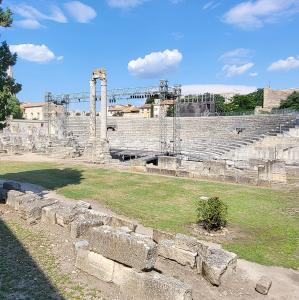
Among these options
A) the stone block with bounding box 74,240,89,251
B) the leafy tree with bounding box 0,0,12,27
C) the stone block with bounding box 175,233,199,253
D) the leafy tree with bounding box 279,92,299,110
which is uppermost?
the leafy tree with bounding box 279,92,299,110

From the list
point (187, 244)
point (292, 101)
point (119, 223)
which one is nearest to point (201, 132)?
point (119, 223)

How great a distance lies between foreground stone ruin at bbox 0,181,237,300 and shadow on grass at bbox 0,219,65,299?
845 mm

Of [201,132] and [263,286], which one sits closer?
[263,286]

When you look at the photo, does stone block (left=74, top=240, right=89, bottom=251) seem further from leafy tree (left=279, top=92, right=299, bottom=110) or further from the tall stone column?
leafy tree (left=279, top=92, right=299, bottom=110)

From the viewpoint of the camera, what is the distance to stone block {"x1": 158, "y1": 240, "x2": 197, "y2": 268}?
7410 mm

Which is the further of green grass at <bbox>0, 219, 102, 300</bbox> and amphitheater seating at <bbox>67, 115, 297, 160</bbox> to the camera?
amphitheater seating at <bbox>67, 115, 297, 160</bbox>

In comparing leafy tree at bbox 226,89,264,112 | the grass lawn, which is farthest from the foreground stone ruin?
leafy tree at bbox 226,89,264,112

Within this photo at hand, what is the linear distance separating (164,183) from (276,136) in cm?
1271

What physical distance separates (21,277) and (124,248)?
Result: 195 cm

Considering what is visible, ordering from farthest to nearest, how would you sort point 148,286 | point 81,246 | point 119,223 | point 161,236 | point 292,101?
point 292,101
point 119,223
point 161,236
point 81,246
point 148,286

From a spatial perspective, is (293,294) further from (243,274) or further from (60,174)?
(60,174)

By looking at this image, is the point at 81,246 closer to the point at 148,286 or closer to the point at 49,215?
the point at 148,286

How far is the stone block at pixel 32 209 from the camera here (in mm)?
9641

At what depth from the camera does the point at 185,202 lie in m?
13.8
